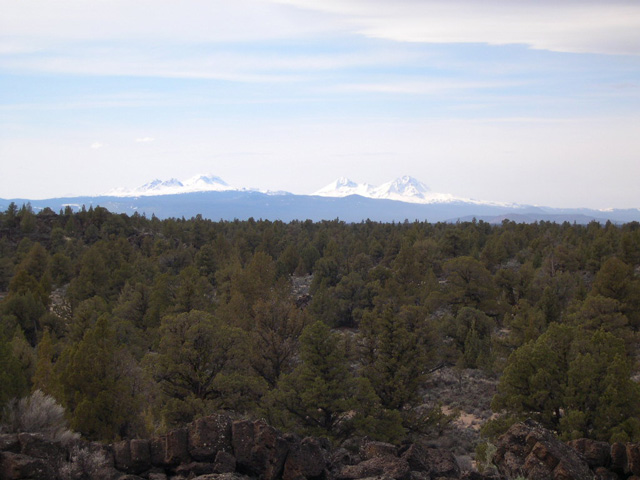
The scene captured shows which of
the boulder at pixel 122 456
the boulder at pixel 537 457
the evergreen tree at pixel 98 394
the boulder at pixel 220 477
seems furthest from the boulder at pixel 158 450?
the boulder at pixel 537 457

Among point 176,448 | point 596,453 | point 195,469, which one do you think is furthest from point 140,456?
point 596,453

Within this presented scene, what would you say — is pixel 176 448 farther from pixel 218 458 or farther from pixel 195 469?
pixel 218 458

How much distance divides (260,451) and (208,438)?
147 cm

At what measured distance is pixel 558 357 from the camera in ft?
80.3

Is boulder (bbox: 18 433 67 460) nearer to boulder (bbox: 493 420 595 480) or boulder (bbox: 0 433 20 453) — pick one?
boulder (bbox: 0 433 20 453)

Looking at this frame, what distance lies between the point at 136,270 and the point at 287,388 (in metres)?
44.6

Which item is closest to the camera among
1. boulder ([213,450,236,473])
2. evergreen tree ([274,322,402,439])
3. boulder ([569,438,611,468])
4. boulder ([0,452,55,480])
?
boulder ([0,452,55,480])

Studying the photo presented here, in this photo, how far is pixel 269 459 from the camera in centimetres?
1419

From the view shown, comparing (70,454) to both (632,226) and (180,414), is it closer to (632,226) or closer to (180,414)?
(180,414)

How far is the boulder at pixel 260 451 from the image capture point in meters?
14.1

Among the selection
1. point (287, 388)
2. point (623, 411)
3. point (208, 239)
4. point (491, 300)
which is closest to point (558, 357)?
point (623, 411)

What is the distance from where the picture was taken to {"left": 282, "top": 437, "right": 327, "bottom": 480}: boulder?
1398cm

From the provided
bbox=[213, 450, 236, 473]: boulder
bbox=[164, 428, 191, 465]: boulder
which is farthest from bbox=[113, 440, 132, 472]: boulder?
bbox=[213, 450, 236, 473]: boulder

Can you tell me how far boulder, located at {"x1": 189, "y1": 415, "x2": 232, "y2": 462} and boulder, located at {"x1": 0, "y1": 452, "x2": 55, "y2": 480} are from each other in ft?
11.4
